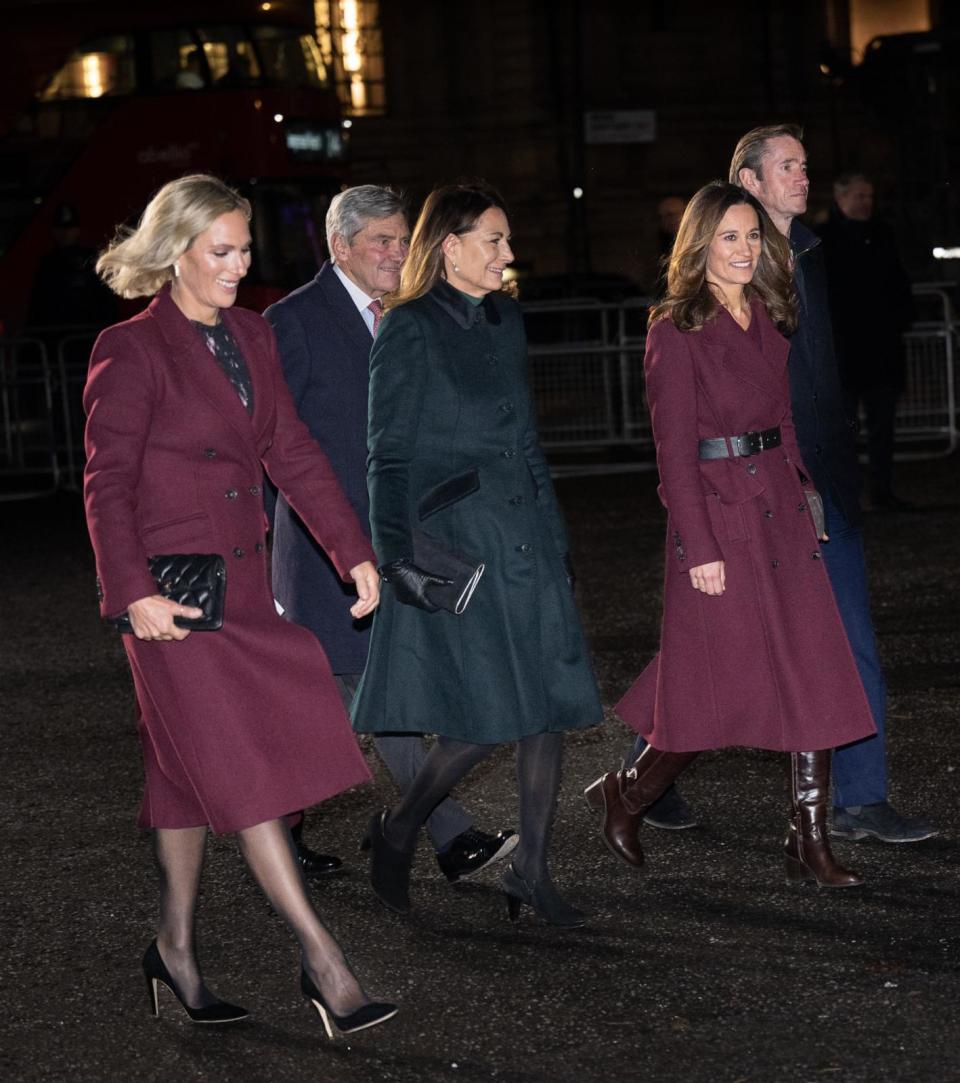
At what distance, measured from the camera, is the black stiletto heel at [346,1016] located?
13.7 feet

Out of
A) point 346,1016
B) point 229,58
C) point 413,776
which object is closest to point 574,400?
point 229,58

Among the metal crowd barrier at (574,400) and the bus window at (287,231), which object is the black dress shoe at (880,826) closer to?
the metal crowd barrier at (574,400)

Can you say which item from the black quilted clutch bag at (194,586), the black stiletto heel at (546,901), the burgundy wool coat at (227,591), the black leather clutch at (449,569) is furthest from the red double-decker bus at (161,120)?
the black quilted clutch bag at (194,586)

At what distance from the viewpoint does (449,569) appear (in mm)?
4852

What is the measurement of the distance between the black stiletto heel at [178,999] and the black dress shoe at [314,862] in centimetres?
110

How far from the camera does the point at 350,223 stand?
563 cm

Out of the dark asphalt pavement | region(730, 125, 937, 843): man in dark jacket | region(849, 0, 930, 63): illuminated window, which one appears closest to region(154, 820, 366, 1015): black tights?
the dark asphalt pavement

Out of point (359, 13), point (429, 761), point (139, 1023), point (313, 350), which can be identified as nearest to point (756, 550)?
point (429, 761)

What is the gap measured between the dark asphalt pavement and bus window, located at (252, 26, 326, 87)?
1488 cm

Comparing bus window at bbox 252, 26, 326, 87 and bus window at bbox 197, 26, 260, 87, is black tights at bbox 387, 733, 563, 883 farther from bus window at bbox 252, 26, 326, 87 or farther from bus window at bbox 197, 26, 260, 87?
bus window at bbox 252, 26, 326, 87

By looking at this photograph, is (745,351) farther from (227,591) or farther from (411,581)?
(227,591)

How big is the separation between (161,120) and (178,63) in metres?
0.61

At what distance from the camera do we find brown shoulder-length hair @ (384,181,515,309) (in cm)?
498

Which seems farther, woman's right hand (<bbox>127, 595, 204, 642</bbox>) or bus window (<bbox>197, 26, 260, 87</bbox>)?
bus window (<bbox>197, 26, 260, 87</bbox>)
